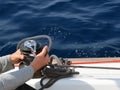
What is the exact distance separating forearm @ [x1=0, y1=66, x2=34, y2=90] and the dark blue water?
218 cm

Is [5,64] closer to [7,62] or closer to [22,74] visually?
[7,62]

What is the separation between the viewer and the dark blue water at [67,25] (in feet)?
17.6

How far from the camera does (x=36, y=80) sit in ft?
10.9

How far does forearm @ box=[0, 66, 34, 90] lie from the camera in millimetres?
3016

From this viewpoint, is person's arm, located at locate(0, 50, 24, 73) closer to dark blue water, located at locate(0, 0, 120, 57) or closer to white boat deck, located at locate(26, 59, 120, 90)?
white boat deck, located at locate(26, 59, 120, 90)

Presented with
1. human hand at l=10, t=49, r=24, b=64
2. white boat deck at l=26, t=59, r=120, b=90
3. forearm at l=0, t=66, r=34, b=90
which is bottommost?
white boat deck at l=26, t=59, r=120, b=90

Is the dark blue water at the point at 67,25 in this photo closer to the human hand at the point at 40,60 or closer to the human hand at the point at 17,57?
the human hand at the point at 17,57

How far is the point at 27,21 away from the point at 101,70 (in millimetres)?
3050

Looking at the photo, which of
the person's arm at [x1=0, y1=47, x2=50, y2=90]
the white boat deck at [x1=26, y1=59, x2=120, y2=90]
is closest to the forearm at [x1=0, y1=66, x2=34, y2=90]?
the person's arm at [x1=0, y1=47, x2=50, y2=90]

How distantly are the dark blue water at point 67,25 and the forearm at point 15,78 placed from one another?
218cm

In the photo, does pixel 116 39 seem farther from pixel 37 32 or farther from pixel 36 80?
pixel 36 80

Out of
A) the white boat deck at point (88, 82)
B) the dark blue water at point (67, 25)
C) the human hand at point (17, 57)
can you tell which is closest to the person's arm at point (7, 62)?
the human hand at point (17, 57)

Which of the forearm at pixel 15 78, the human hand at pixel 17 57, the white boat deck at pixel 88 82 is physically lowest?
the white boat deck at pixel 88 82

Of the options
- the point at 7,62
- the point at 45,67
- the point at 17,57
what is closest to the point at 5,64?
the point at 7,62
